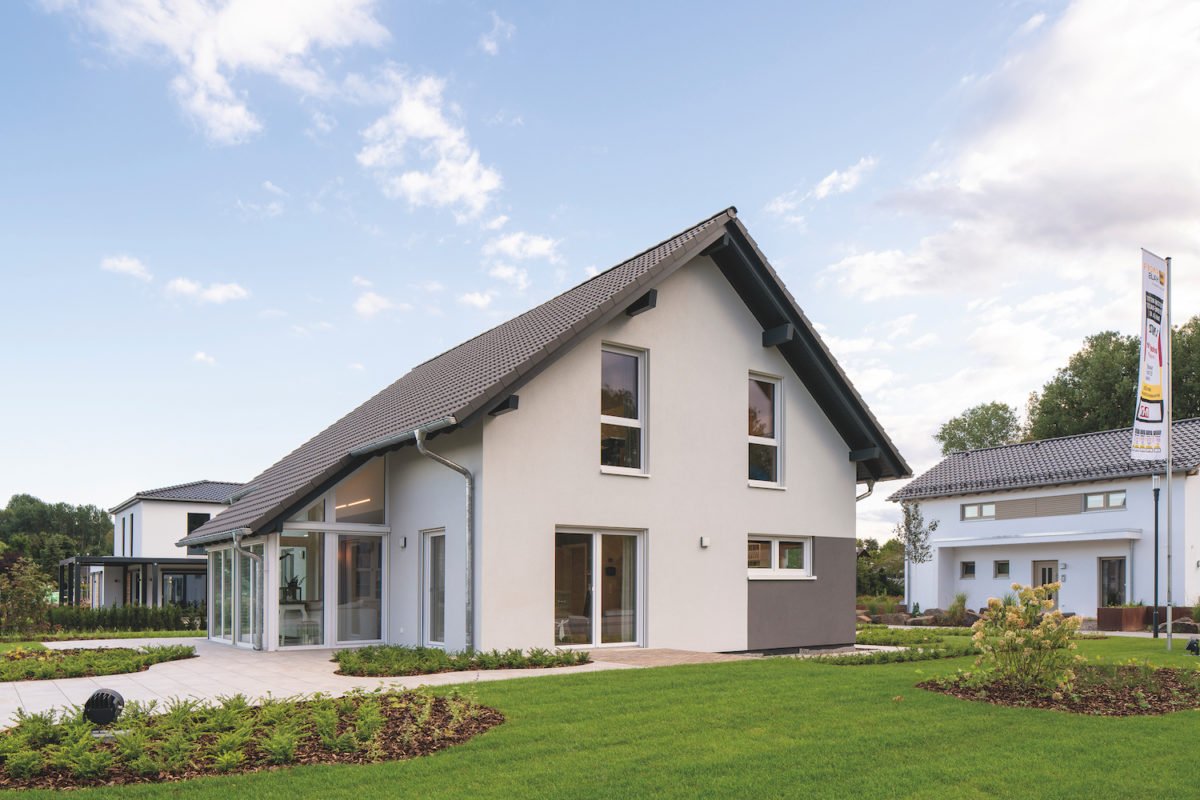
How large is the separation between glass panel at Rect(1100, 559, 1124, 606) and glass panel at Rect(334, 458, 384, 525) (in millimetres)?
23839

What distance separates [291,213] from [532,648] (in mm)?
10117

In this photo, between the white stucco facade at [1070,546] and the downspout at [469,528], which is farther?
the white stucco facade at [1070,546]

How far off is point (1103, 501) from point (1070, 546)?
6.14ft

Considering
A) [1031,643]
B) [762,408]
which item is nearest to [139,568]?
[762,408]

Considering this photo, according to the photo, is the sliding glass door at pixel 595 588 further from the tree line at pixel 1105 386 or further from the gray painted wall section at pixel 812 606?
the tree line at pixel 1105 386

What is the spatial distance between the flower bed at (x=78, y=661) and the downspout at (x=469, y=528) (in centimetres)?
429

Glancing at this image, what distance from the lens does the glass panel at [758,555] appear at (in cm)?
1652

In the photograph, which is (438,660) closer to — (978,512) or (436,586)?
(436,586)

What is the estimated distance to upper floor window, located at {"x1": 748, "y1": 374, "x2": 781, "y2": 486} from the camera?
55.2 ft

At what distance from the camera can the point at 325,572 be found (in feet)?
50.8

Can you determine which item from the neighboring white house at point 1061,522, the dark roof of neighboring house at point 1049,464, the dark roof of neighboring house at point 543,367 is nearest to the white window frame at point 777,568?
the dark roof of neighboring house at point 543,367

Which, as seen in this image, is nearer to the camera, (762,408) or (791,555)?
(762,408)

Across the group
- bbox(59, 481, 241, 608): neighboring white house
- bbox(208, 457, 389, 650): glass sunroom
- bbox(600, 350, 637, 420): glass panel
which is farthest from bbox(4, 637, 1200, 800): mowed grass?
bbox(59, 481, 241, 608): neighboring white house

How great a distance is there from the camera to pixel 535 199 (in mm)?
18109
